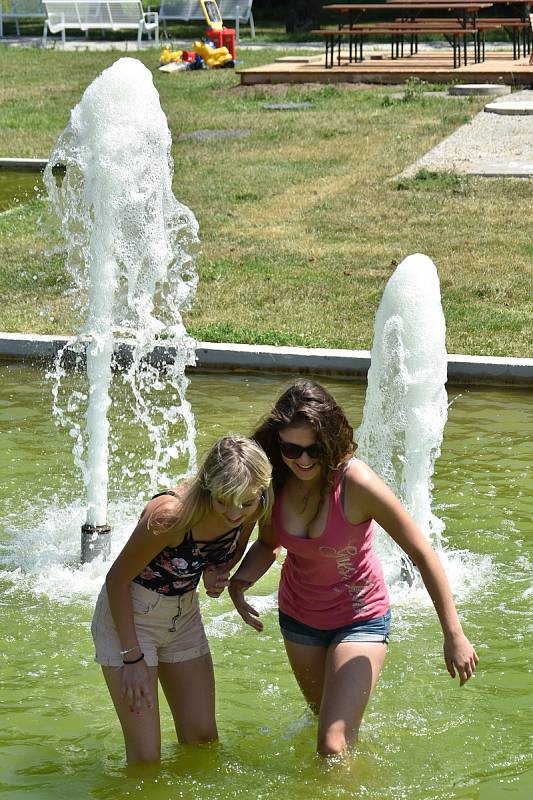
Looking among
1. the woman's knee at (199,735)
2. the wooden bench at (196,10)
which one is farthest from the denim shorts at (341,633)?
the wooden bench at (196,10)

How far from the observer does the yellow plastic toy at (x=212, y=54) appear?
77.9 feet

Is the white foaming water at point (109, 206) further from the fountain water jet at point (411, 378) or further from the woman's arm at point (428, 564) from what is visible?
the woman's arm at point (428, 564)

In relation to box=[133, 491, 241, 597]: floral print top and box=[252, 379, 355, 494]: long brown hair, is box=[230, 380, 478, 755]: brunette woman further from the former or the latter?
box=[133, 491, 241, 597]: floral print top

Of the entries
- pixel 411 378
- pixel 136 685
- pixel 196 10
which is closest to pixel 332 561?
pixel 136 685

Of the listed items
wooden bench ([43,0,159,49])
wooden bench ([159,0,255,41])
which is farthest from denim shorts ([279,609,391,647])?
wooden bench ([159,0,255,41])

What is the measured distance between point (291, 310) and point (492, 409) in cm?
219

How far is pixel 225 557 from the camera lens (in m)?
4.25

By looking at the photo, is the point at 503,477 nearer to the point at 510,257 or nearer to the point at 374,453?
the point at 374,453

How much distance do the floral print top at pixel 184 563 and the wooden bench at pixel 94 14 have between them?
81.9 feet

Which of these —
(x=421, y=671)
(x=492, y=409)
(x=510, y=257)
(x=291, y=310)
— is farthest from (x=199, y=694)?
(x=510, y=257)

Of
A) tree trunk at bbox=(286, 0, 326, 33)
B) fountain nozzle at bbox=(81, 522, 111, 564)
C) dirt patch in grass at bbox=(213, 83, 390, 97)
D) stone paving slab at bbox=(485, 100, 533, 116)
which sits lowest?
fountain nozzle at bbox=(81, 522, 111, 564)

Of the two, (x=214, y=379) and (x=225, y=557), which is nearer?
(x=225, y=557)

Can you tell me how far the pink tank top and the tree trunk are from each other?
28.5 m

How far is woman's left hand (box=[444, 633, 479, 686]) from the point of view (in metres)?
4.07
